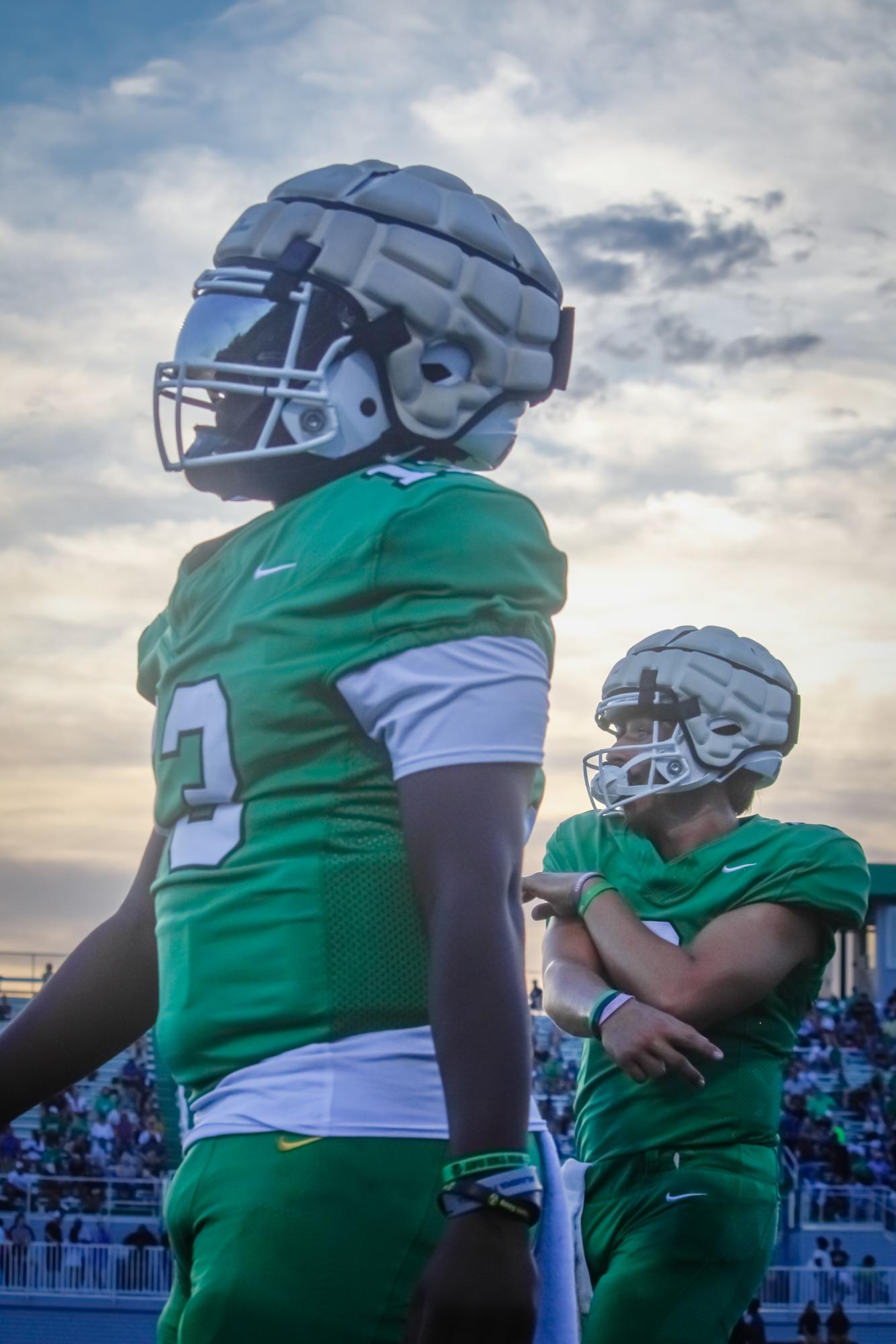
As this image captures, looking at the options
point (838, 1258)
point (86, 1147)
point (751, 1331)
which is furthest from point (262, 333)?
point (86, 1147)

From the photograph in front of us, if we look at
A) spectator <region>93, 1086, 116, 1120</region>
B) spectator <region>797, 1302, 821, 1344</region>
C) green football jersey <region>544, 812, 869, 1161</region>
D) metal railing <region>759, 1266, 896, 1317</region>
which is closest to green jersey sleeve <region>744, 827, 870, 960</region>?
green football jersey <region>544, 812, 869, 1161</region>

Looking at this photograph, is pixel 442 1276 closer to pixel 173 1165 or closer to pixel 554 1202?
pixel 554 1202

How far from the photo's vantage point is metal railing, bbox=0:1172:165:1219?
55.2 ft

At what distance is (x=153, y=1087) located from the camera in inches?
822

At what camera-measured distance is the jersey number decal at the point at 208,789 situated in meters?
2.01

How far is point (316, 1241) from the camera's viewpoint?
1.82 metres

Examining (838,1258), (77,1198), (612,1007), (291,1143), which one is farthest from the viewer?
(77,1198)

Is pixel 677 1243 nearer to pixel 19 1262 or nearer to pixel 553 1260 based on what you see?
pixel 553 1260

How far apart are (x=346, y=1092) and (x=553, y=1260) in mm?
378

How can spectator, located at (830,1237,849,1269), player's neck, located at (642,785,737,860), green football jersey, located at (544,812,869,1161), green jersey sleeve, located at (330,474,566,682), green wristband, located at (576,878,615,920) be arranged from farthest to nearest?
spectator, located at (830,1237,849,1269) < player's neck, located at (642,785,737,860) < green wristband, located at (576,878,615,920) < green football jersey, located at (544,812,869,1161) < green jersey sleeve, located at (330,474,566,682)

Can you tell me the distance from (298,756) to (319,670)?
0.10m

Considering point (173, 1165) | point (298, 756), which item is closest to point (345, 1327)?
point (298, 756)

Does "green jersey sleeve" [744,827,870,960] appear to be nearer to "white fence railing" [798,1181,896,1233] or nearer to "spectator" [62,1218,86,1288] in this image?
"spectator" [62,1218,86,1288]

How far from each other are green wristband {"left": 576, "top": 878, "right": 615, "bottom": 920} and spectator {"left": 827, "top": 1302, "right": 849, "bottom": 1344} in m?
11.4
